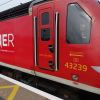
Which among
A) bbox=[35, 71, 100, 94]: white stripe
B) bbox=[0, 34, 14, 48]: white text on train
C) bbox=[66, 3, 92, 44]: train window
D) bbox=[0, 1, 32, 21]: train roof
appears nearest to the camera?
bbox=[35, 71, 100, 94]: white stripe

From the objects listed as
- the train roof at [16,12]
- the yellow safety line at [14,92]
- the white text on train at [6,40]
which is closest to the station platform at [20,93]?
the yellow safety line at [14,92]

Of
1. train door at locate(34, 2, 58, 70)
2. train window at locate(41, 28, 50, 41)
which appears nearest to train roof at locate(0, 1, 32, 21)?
train door at locate(34, 2, 58, 70)

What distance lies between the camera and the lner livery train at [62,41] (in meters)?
5.83

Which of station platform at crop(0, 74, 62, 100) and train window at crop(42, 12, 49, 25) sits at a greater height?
train window at crop(42, 12, 49, 25)

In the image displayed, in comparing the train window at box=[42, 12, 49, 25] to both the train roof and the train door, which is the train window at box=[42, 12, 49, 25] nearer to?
the train door

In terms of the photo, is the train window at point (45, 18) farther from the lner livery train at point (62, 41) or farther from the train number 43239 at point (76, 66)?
the train number 43239 at point (76, 66)

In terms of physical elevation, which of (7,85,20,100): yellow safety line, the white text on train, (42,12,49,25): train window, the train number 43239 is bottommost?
(7,85,20,100): yellow safety line

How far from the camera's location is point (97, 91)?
5.70m

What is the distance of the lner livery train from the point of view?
5.83 metres

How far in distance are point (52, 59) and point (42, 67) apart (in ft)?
1.91

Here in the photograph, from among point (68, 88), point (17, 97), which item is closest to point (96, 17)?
point (68, 88)

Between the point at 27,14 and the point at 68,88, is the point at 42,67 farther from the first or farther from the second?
the point at 27,14

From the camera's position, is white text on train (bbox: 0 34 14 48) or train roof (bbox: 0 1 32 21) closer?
train roof (bbox: 0 1 32 21)

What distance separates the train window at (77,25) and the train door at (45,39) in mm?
534
